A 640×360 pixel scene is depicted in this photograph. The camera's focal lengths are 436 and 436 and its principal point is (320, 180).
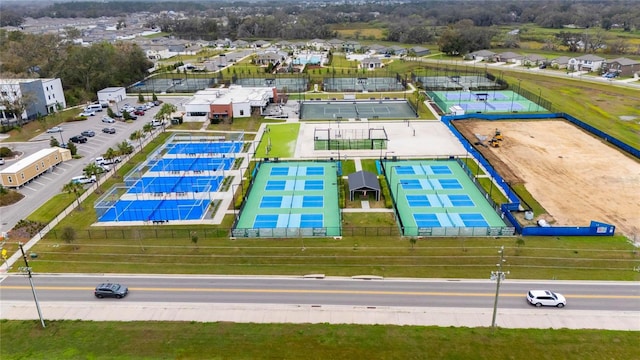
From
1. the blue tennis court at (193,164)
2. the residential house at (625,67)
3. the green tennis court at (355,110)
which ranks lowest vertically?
the blue tennis court at (193,164)

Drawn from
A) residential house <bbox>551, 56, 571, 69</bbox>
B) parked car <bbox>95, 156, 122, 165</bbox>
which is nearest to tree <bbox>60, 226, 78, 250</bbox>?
parked car <bbox>95, 156, 122, 165</bbox>

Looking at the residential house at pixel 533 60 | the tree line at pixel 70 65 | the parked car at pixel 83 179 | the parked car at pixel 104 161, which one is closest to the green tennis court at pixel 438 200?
the parked car at pixel 83 179

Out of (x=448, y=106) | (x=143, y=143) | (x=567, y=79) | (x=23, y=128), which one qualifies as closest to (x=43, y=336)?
(x=143, y=143)

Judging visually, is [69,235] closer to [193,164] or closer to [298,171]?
[193,164]

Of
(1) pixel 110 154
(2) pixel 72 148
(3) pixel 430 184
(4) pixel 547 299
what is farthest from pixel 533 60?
(2) pixel 72 148

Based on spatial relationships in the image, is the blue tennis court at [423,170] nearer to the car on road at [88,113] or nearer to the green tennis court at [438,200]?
the green tennis court at [438,200]

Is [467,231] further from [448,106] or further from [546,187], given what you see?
[448,106]
